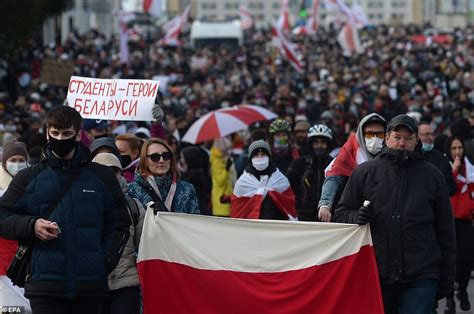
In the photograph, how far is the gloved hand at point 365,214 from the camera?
7.89 m

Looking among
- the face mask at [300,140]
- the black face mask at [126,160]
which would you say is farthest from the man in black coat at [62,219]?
the face mask at [300,140]

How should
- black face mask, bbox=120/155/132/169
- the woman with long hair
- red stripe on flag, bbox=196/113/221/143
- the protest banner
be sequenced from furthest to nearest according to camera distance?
1. the protest banner
2. red stripe on flag, bbox=196/113/221/143
3. the woman with long hair
4. black face mask, bbox=120/155/132/169

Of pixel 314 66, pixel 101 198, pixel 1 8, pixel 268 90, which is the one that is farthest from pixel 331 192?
pixel 314 66

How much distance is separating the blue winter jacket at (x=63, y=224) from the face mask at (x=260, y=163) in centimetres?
453

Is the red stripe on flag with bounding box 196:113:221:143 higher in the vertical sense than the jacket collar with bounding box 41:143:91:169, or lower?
lower

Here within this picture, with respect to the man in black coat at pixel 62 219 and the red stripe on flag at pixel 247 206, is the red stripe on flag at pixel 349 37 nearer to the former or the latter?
the red stripe on flag at pixel 247 206

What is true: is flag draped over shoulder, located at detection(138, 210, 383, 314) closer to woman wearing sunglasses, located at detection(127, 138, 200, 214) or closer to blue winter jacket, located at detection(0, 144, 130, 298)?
woman wearing sunglasses, located at detection(127, 138, 200, 214)

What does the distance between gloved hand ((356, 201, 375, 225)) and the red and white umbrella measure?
842 centimetres

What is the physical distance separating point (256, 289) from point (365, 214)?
804 mm

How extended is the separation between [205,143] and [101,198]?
9.30 m

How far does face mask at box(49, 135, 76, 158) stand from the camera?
7297 millimetres

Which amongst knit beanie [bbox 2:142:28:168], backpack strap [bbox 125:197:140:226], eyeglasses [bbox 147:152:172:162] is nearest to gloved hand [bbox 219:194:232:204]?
knit beanie [bbox 2:142:28:168]

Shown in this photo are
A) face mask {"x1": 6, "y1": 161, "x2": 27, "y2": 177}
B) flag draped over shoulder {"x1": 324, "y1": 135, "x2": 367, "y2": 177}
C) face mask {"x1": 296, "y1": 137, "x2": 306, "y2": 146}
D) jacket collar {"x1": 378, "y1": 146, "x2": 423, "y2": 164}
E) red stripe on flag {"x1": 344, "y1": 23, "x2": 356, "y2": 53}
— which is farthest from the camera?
red stripe on flag {"x1": 344, "y1": 23, "x2": 356, "y2": 53}

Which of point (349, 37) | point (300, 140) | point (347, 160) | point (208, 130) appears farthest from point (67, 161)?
point (349, 37)
